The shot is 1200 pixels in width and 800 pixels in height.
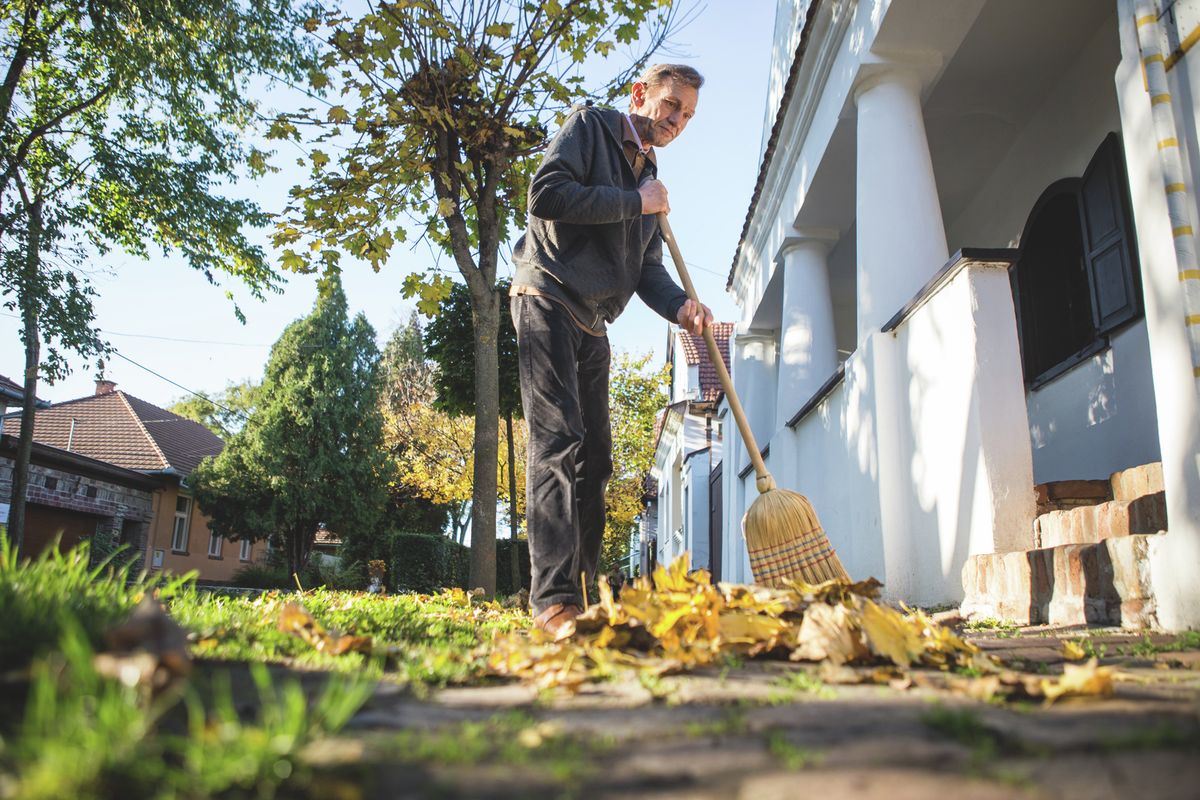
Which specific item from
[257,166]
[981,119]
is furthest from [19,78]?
[981,119]

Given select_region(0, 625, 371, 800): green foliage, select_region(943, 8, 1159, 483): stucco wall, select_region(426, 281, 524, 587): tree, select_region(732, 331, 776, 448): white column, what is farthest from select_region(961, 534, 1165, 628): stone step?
select_region(426, 281, 524, 587): tree

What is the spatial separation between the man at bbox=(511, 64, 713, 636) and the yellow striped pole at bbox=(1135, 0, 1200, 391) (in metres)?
1.65

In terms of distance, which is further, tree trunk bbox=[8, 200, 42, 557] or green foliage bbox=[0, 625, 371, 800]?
tree trunk bbox=[8, 200, 42, 557]

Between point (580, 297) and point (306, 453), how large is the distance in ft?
84.9

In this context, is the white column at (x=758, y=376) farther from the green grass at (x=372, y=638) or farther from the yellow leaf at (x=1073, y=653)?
the yellow leaf at (x=1073, y=653)

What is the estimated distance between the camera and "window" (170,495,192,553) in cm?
2961

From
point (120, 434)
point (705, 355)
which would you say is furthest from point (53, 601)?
point (120, 434)

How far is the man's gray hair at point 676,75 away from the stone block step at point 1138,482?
9.05 ft

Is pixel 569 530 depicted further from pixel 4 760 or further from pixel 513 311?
pixel 4 760

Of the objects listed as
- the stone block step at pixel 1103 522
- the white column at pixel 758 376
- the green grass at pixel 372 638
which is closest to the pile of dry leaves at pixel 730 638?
the green grass at pixel 372 638

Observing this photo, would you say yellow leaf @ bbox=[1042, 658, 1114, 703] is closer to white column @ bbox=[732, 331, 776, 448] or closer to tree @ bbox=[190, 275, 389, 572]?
white column @ bbox=[732, 331, 776, 448]

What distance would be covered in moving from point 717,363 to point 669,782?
8.67ft

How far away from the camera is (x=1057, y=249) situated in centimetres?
752

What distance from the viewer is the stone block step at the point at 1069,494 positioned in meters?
4.80
